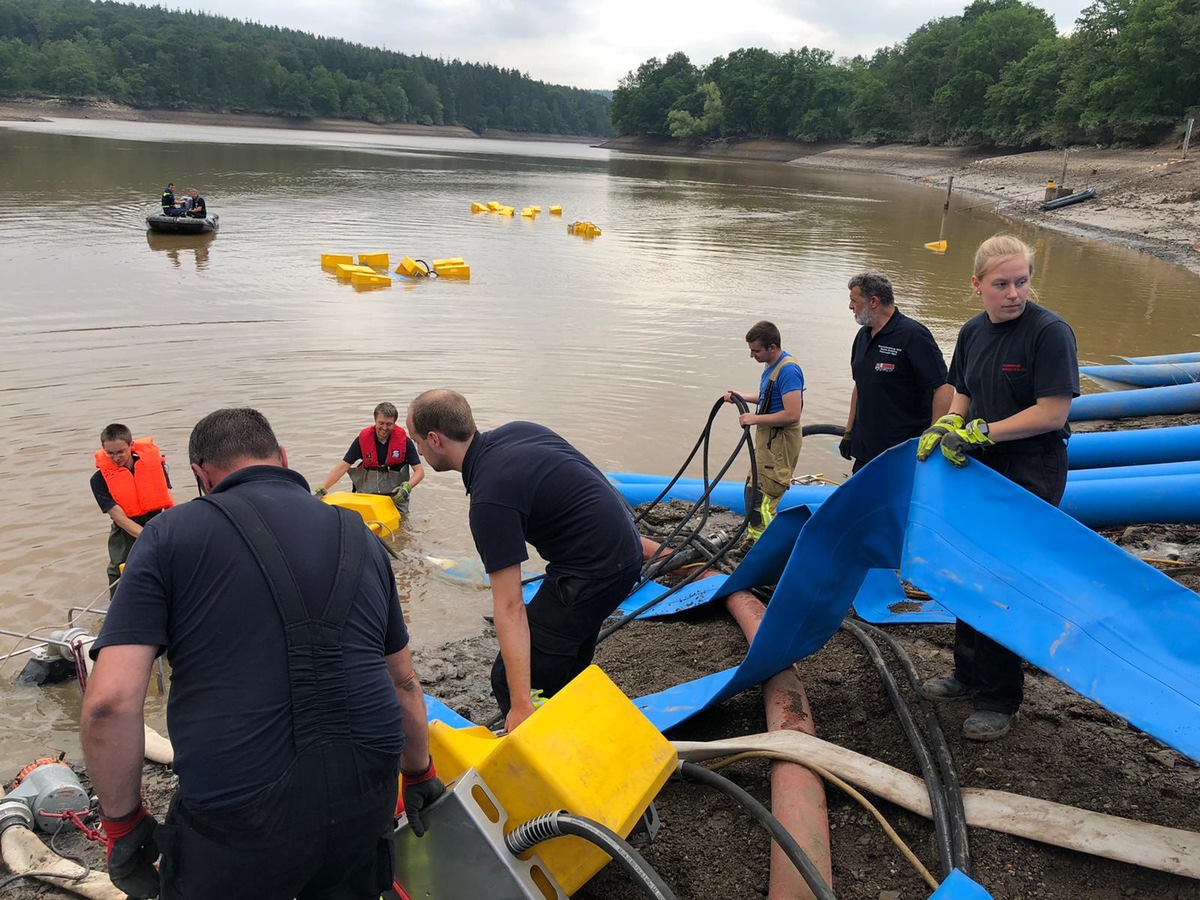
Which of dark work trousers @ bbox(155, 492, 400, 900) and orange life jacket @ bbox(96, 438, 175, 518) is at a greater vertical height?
dark work trousers @ bbox(155, 492, 400, 900)

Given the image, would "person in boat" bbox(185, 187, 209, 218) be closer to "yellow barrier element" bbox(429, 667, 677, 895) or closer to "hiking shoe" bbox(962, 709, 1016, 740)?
"yellow barrier element" bbox(429, 667, 677, 895)

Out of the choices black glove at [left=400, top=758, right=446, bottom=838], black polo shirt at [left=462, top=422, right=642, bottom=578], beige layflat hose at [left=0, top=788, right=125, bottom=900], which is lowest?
beige layflat hose at [left=0, top=788, right=125, bottom=900]

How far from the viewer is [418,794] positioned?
250cm

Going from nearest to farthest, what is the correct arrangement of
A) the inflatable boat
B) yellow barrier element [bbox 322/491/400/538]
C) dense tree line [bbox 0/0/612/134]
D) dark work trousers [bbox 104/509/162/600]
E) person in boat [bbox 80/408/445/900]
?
person in boat [bbox 80/408/445/900] → dark work trousers [bbox 104/509/162/600] → yellow barrier element [bbox 322/491/400/538] → the inflatable boat → dense tree line [bbox 0/0/612/134]

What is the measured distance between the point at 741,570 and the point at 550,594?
62.5 inches

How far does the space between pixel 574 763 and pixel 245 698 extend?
0.99 meters

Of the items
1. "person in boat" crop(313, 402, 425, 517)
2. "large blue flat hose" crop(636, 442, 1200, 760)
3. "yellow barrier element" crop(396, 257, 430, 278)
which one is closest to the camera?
"large blue flat hose" crop(636, 442, 1200, 760)

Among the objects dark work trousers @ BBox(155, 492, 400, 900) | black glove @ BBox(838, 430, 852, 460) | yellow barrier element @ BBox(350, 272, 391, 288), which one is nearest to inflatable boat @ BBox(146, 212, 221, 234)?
yellow barrier element @ BBox(350, 272, 391, 288)

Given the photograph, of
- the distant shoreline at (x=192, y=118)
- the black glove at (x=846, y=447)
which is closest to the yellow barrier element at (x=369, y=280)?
the black glove at (x=846, y=447)

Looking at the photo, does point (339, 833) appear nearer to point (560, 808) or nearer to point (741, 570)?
point (560, 808)

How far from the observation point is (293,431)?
379 inches

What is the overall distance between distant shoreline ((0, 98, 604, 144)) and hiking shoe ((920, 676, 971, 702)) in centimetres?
10628

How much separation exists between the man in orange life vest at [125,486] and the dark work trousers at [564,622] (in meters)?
3.58

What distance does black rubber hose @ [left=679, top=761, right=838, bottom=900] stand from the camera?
7.97ft
